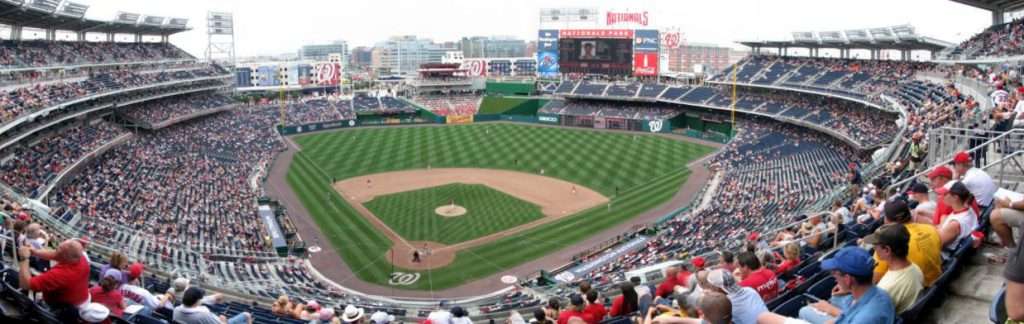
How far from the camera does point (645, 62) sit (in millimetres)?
70688

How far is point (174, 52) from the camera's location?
63.4 metres

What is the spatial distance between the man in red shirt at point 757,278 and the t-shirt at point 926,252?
1.46 metres

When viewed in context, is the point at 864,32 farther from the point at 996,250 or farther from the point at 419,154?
the point at 996,250

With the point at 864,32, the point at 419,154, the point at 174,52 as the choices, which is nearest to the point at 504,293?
the point at 419,154

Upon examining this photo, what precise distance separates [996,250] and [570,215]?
1029 inches

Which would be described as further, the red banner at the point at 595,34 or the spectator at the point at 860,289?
the red banner at the point at 595,34

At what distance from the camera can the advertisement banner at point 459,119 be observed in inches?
2756

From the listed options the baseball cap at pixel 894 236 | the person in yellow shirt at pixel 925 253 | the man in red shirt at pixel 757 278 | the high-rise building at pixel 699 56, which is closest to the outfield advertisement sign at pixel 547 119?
the man in red shirt at pixel 757 278

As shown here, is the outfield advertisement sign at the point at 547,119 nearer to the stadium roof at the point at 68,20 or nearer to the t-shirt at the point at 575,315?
the stadium roof at the point at 68,20

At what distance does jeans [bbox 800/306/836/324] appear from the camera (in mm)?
5848

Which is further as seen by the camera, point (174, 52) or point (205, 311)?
point (174, 52)

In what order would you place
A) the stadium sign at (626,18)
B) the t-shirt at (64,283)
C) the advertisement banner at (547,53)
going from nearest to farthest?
the t-shirt at (64,283)
the stadium sign at (626,18)
the advertisement banner at (547,53)

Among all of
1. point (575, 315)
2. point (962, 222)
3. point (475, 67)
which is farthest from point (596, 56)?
point (962, 222)

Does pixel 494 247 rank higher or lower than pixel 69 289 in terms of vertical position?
lower
